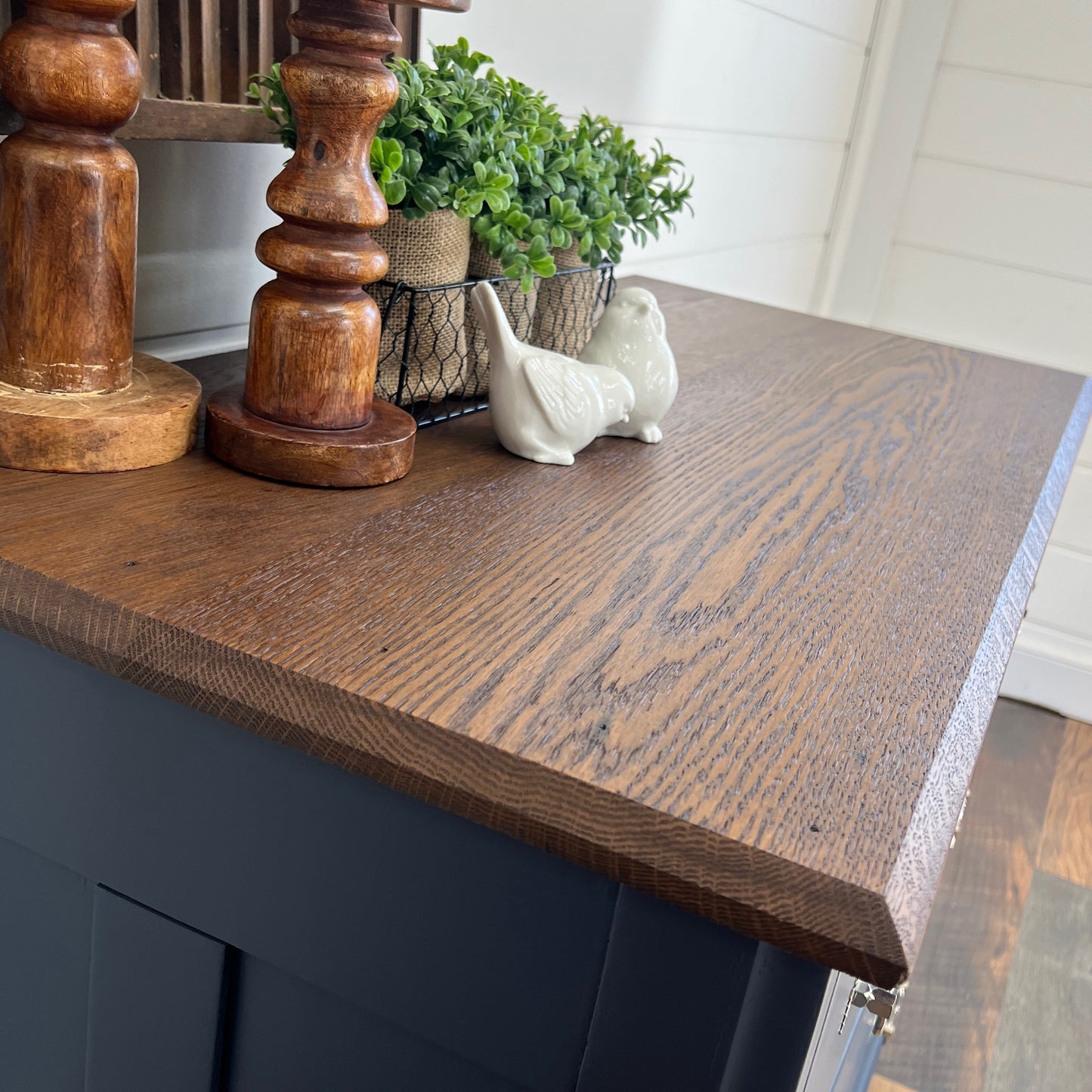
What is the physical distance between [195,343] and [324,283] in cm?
37

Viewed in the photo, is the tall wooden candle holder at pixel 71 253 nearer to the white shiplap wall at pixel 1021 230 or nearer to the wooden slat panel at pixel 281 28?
the wooden slat panel at pixel 281 28

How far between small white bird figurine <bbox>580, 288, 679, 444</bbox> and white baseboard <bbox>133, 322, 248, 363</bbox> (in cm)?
32

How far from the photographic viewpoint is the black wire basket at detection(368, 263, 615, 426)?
2.38 feet

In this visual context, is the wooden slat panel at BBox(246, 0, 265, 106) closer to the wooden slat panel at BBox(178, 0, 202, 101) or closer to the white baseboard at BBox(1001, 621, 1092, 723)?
the wooden slat panel at BBox(178, 0, 202, 101)

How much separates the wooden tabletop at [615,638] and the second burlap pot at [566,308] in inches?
6.6

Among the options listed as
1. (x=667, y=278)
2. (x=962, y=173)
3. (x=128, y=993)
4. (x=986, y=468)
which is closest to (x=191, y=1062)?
(x=128, y=993)

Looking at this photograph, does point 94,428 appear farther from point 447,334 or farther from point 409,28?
point 409,28

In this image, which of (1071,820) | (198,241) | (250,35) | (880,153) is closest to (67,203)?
(250,35)

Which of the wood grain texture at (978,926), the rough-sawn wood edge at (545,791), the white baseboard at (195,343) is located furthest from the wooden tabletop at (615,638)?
the wood grain texture at (978,926)

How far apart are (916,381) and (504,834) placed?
81 centimetres

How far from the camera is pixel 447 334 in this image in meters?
0.76

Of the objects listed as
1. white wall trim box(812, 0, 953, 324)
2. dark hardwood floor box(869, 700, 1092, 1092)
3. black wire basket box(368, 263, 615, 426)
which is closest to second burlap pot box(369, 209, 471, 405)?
black wire basket box(368, 263, 615, 426)

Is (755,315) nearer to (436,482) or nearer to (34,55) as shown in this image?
(436,482)

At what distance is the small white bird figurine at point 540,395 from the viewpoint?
0.69 metres
